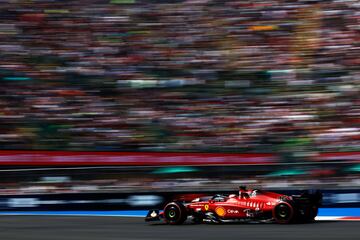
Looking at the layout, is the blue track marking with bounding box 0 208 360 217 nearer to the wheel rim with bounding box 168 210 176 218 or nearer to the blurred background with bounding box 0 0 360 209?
the blurred background with bounding box 0 0 360 209

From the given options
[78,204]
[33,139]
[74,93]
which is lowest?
[78,204]

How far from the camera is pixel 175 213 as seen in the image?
1230 centimetres

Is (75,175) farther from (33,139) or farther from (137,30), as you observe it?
(137,30)

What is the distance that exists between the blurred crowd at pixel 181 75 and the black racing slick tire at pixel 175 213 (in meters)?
5.46

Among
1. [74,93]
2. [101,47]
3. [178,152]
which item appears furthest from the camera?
[101,47]

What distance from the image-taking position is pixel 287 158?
16.5m

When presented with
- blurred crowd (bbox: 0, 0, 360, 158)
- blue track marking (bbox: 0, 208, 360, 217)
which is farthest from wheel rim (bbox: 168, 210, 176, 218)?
blurred crowd (bbox: 0, 0, 360, 158)

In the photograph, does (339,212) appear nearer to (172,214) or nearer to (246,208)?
(246,208)

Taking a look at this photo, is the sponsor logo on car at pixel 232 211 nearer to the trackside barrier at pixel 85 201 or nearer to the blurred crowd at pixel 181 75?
the trackside barrier at pixel 85 201

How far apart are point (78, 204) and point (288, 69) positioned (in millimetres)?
7857

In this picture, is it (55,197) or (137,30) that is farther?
(137,30)

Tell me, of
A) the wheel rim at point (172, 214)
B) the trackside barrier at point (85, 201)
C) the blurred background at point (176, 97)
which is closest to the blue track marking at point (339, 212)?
the blurred background at point (176, 97)

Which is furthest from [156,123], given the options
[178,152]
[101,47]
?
[101,47]

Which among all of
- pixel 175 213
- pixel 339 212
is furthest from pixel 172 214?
pixel 339 212
